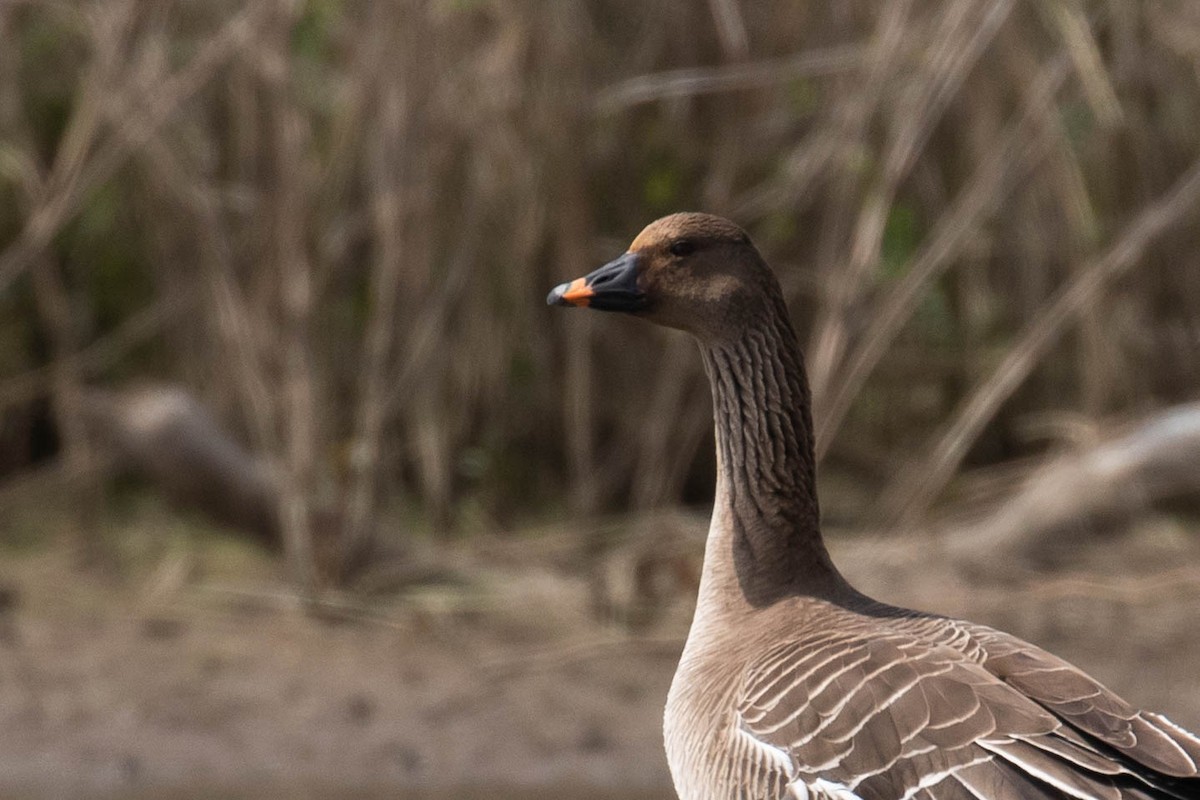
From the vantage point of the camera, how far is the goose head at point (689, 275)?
192 inches

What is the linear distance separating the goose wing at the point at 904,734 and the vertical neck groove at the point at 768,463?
1.39ft

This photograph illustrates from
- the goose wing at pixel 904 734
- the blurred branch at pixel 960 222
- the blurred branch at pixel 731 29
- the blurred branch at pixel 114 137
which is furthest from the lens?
the blurred branch at pixel 960 222

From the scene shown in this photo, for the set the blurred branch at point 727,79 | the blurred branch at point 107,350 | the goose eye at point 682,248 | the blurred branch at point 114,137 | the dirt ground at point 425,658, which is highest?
the blurred branch at point 727,79

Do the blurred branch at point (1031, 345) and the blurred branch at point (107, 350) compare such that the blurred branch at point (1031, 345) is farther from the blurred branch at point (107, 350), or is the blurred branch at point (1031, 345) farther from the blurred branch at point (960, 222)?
the blurred branch at point (107, 350)

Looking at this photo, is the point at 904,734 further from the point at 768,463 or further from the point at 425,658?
the point at 425,658

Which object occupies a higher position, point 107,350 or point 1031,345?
point 1031,345

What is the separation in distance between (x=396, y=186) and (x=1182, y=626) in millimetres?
3537

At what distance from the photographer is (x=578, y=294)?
15.7 feet

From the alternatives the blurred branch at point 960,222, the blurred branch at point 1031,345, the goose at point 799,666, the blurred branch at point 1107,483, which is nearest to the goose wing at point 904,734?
the goose at point 799,666

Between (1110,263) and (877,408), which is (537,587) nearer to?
(877,408)

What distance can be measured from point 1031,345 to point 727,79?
1569 mm

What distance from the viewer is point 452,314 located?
8438 millimetres

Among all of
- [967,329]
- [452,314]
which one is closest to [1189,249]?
[967,329]

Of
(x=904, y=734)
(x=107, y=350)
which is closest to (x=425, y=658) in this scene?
(x=107, y=350)
